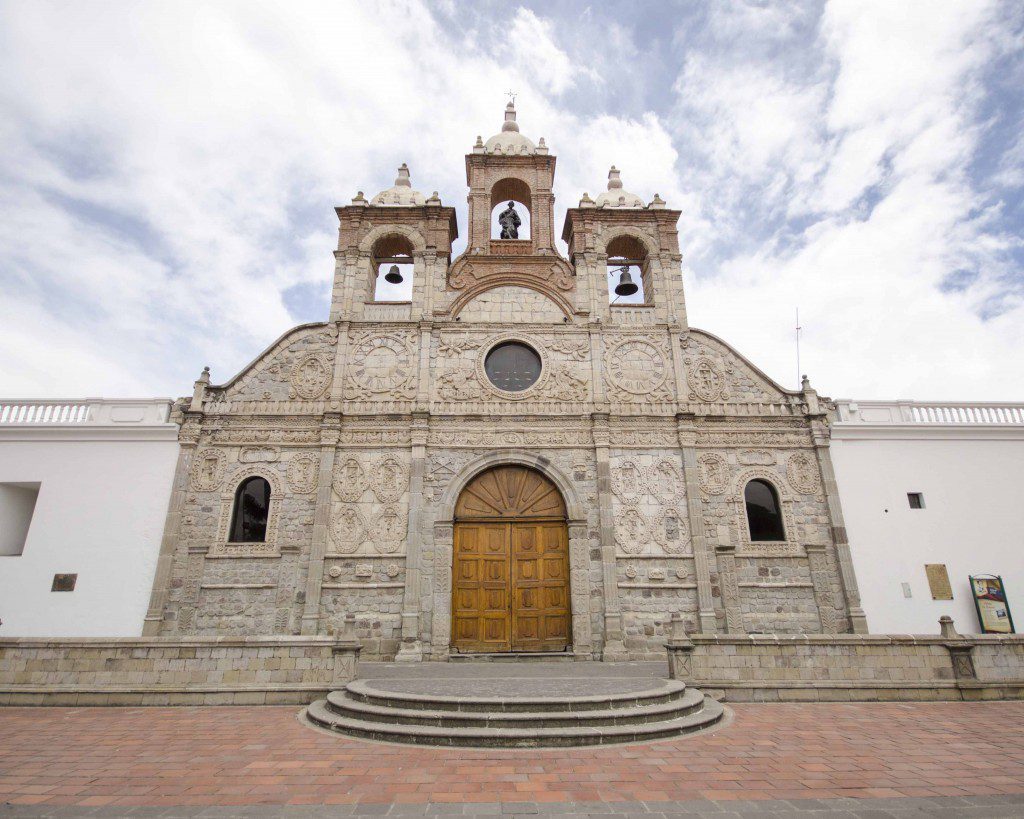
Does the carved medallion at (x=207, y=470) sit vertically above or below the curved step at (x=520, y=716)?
above

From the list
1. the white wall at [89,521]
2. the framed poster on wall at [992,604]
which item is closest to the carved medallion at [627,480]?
the framed poster on wall at [992,604]

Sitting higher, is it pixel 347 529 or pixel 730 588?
pixel 347 529

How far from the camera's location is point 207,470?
1341 cm

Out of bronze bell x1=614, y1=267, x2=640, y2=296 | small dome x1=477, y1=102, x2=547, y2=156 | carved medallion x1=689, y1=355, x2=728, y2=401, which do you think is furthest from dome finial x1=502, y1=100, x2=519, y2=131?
carved medallion x1=689, y1=355, x2=728, y2=401

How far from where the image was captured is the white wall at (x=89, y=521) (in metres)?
12.2

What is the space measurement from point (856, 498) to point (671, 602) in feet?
17.7

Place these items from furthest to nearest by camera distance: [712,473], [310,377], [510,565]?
[310,377], [712,473], [510,565]

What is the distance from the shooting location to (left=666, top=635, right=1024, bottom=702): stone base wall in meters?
8.75

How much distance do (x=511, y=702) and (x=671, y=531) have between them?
720 cm

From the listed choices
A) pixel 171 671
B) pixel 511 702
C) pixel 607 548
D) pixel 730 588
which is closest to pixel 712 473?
pixel 730 588

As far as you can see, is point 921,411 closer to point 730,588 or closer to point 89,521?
point 730,588

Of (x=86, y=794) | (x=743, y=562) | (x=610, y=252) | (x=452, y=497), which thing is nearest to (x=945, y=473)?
(x=743, y=562)

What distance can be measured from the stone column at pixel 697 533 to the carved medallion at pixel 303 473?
919cm

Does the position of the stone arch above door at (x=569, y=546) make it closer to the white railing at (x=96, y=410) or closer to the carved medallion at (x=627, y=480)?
the carved medallion at (x=627, y=480)
